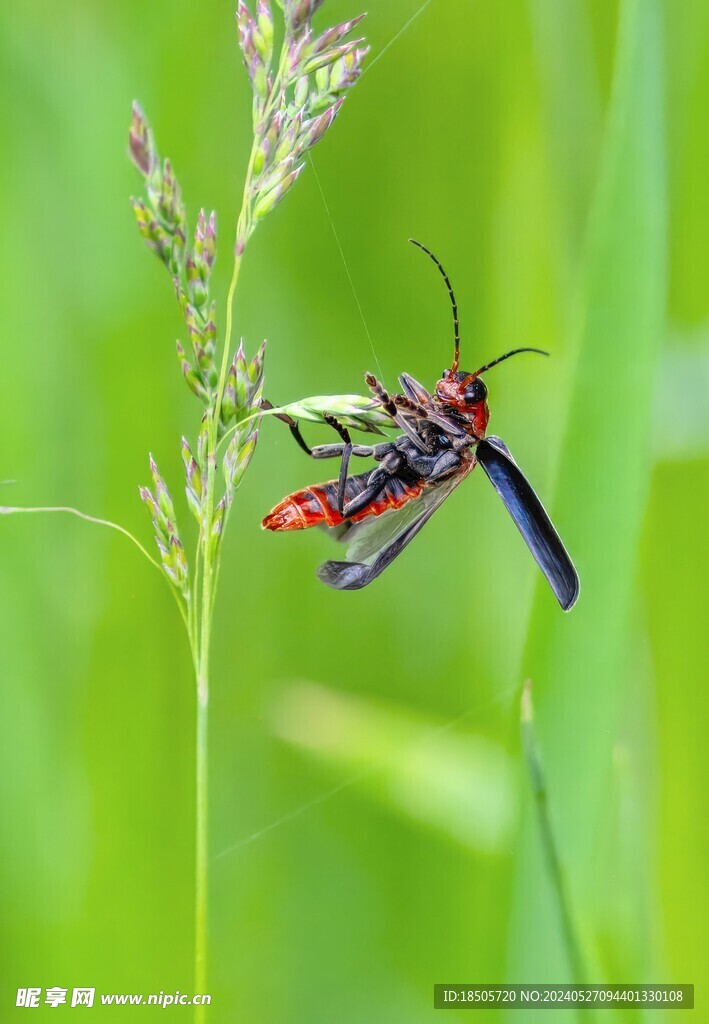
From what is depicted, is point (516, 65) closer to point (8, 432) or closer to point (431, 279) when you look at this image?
point (431, 279)

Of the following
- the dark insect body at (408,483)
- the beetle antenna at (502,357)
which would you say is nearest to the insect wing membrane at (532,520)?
the dark insect body at (408,483)

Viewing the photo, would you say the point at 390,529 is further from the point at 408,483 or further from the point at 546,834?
the point at 546,834

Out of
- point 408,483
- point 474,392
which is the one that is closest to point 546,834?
point 408,483

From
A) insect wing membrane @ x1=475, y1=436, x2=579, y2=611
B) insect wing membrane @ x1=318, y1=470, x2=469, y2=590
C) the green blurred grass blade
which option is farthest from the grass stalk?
insect wing membrane @ x1=318, y1=470, x2=469, y2=590

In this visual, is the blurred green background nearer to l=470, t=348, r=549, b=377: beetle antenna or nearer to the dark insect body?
l=470, t=348, r=549, b=377: beetle antenna

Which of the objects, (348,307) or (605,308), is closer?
(605,308)

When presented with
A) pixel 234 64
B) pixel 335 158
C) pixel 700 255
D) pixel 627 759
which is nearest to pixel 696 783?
pixel 627 759
